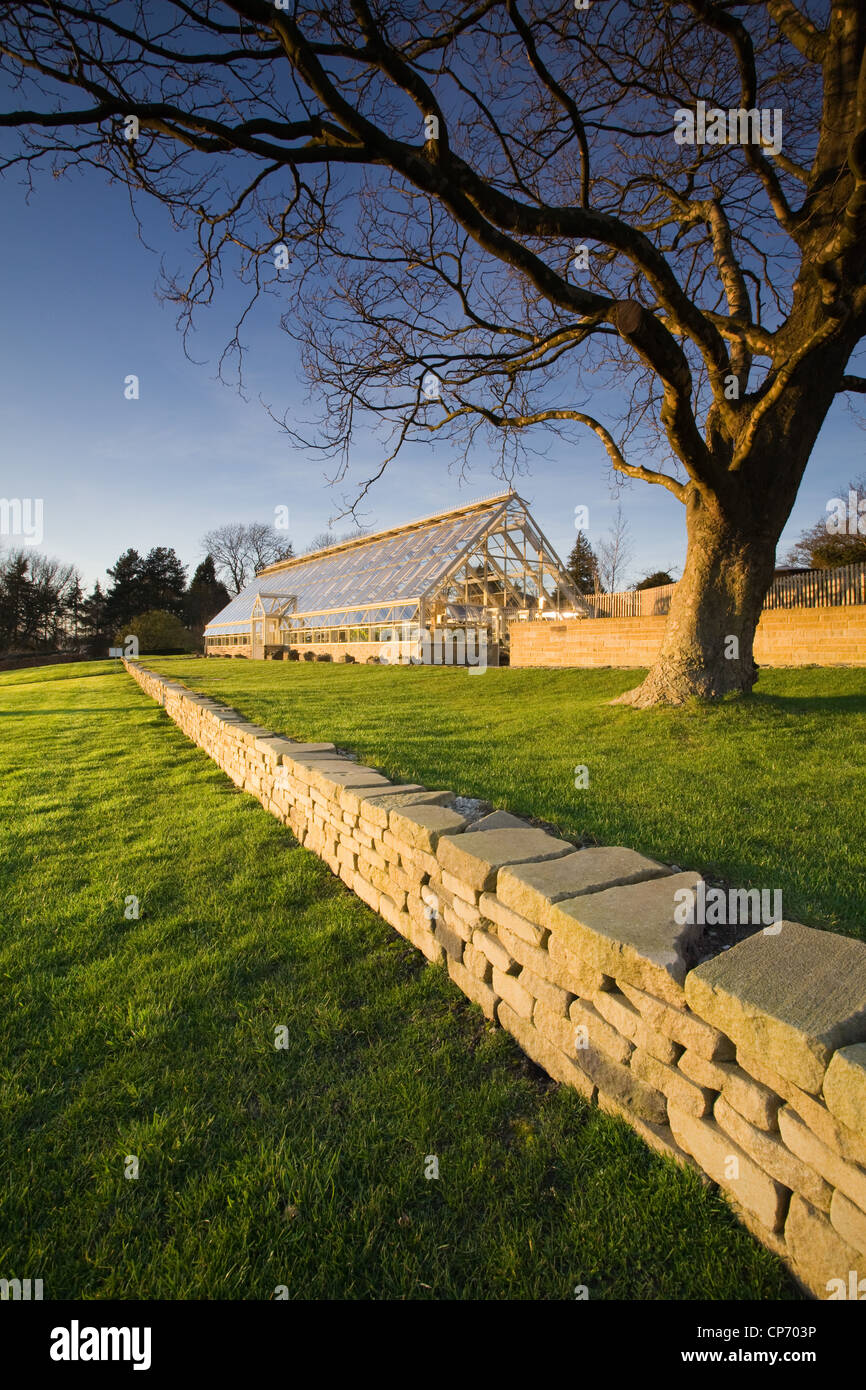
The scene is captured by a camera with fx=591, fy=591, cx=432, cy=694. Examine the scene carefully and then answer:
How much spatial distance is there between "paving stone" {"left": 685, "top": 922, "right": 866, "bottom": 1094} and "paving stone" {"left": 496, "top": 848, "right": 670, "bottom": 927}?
22.9 inches

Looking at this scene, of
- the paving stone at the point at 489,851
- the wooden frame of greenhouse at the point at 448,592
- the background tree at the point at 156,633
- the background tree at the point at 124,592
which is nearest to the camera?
the paving stone at the point at 489,851

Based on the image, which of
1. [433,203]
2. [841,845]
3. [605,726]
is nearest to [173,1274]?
[841,845]

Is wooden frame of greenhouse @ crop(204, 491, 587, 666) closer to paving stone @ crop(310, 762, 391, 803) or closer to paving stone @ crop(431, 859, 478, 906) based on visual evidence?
paving stone @ crop(310, 762, 391, 803)

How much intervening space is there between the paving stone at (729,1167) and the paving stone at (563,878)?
0.67 metres

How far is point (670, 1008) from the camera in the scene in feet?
5.54

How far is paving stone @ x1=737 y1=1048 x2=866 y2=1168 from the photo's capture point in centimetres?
125

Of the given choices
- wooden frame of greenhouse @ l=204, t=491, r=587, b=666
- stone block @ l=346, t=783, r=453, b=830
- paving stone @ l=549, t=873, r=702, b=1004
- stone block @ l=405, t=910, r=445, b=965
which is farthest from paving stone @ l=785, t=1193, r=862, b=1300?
wooden frame of greenhouse @ l=204, t=491, r=587, b=666

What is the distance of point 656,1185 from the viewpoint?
1.68 meters

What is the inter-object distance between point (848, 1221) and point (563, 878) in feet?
3.82

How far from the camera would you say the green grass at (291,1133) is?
1.51 metres

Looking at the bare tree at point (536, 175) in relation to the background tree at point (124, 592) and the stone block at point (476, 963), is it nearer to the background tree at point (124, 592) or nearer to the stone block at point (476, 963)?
the stone block at point (476, 963)

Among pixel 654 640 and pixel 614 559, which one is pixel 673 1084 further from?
Result: pixel 614 559

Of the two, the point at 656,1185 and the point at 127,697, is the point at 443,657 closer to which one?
the point at 127,697

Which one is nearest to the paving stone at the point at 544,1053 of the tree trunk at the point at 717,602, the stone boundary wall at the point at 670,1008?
the stone boundary wall at the point at 670,1008
